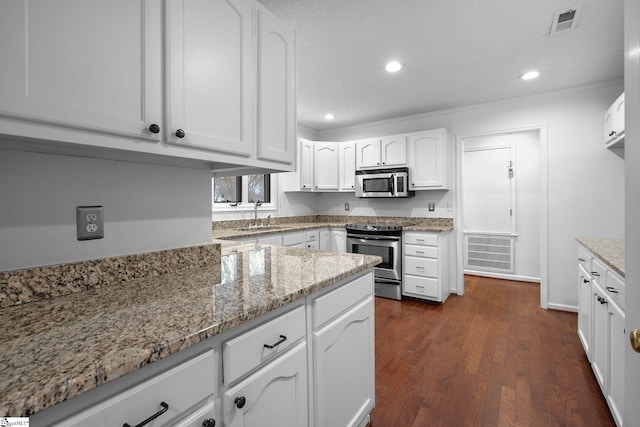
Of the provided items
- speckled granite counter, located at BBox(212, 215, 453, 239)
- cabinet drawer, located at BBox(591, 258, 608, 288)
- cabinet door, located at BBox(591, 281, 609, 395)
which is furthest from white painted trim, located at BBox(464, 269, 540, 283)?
cabinet drawer, located at BBox(591, 258, 608, 288)

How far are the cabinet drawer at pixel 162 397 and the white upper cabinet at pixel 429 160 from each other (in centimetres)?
360

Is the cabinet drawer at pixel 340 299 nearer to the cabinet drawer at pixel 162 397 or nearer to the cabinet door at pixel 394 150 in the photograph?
the cabinet drawer at pixel 162 397

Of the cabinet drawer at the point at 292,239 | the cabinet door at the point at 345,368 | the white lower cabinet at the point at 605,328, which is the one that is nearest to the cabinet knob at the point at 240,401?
the cabinet door at the point at 345,368

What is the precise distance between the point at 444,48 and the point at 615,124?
1.63 metres

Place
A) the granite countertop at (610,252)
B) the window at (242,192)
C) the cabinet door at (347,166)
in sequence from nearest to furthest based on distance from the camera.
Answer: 1. the granite countertop at (610,252)
2. the window at (242,192)
3. the cabinet door at (347,166)

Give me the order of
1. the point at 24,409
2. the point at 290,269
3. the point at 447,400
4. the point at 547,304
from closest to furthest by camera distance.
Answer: the point at 24,409 → the point at 290,269 → the point at 447,400 → the point at 547,304

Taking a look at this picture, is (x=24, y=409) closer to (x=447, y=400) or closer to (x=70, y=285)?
(x=70, y=285)

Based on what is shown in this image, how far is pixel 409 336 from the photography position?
8.91 ft

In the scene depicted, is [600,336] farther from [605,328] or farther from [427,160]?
[427,160]

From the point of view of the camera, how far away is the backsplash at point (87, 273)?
919mm

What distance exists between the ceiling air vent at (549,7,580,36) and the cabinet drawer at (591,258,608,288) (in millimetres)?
1594

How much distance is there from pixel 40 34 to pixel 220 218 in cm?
296

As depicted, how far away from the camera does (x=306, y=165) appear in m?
4.53

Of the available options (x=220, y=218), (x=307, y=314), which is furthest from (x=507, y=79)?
(x=220, y=218)
